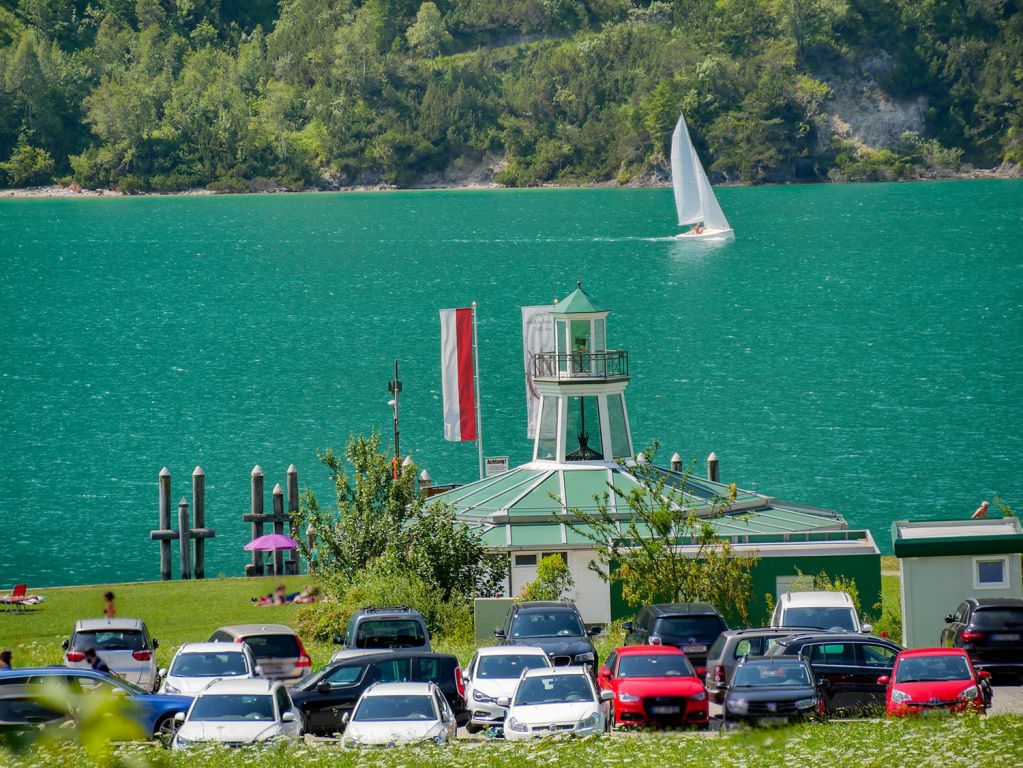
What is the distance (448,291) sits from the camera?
14100cm

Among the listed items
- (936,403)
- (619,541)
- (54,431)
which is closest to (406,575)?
(619,541)

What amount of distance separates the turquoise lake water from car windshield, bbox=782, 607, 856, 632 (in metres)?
28.5

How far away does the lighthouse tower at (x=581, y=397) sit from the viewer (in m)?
39.8

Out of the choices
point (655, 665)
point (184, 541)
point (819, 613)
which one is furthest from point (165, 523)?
point (655, 665)

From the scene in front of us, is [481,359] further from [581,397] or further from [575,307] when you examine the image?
[581,397]

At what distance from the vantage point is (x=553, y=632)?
27.8 meters

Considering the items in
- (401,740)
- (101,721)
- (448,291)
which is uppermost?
(448,291)

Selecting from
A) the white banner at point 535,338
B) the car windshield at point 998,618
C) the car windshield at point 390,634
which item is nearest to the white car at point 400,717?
the car windshield at point 390,634

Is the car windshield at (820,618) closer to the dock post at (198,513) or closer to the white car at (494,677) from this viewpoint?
the white car at (494,677)

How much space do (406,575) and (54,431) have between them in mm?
54141

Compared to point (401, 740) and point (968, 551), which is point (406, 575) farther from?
point (401, 740)

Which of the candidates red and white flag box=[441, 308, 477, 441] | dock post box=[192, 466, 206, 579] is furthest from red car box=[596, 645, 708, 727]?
dock post box=[192, 466, 206, 579]

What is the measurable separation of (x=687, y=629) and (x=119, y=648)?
836cm

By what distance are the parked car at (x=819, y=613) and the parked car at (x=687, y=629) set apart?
1251 mm
